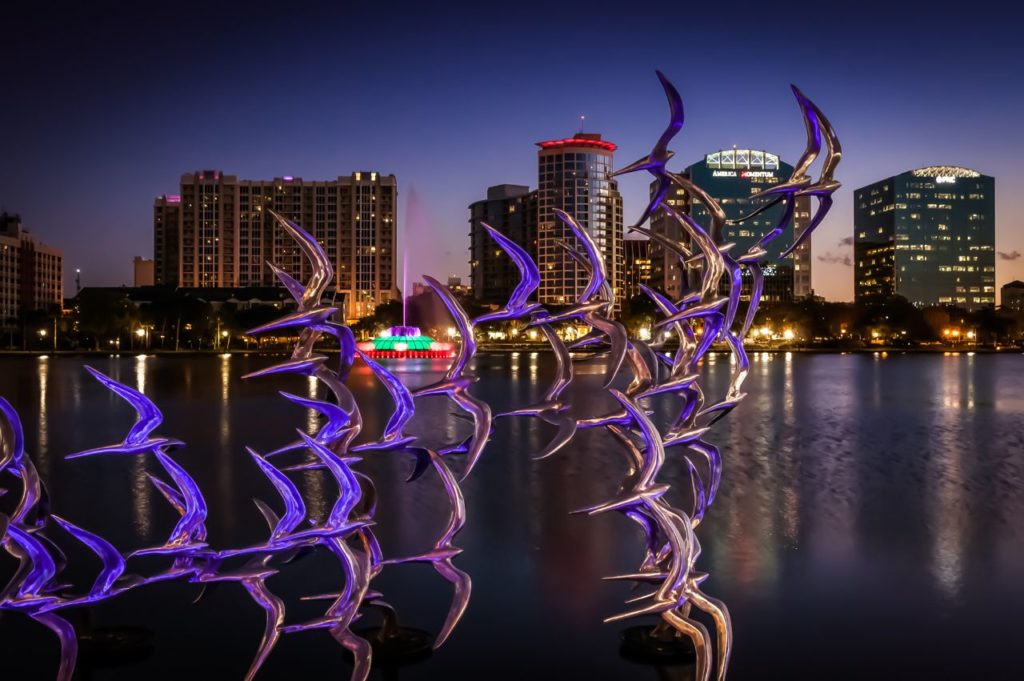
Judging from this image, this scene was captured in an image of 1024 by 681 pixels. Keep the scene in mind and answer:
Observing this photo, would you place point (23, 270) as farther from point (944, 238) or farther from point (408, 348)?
point (944, 238)

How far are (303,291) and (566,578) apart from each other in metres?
4.26

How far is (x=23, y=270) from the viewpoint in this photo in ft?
564

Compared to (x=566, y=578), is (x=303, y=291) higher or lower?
higher

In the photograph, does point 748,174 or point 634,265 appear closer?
point 748,174

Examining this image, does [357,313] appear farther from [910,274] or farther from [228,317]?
[910,274]

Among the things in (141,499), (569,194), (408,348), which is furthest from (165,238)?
(141,499)

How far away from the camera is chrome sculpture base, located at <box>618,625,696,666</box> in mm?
6152

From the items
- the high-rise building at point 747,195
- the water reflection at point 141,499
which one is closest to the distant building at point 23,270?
the high-rise building at point 747,195

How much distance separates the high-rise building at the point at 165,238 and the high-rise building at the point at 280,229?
846cm

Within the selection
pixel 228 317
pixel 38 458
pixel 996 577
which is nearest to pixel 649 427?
pixel 996 577

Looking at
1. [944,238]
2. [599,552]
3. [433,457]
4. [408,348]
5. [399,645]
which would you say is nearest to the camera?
[433,457]

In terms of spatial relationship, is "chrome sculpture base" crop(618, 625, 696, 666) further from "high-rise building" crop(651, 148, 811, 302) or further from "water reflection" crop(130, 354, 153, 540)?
"high-rise building" crop(651, 148, 811, 302)

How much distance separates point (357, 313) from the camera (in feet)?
556

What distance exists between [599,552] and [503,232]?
154823 millimetres
